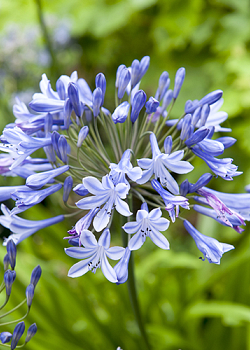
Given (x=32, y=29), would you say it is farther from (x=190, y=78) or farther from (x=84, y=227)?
(x=84, y=227)

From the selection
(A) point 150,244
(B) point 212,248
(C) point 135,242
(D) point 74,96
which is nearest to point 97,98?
(D) point 74,96

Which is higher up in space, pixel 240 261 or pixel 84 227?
pixel 84 227

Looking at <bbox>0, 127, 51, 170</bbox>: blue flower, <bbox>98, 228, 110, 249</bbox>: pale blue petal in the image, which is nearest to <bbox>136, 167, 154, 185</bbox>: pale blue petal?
<bbox>98, 228, 110, 249</bbox>: pale blue petal

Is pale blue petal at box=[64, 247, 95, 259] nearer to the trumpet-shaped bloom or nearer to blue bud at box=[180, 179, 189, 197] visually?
the trumpet-shaped bloom

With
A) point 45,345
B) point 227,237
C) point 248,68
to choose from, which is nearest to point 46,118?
point 45,345

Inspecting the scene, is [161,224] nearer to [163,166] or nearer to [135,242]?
[135,242]

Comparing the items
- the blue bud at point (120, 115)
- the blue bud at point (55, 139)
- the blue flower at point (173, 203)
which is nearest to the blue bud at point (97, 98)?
the blue bud at point (120, 115)

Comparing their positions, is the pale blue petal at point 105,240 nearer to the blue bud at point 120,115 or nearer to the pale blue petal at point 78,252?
the pale blue petal at point 78,252
